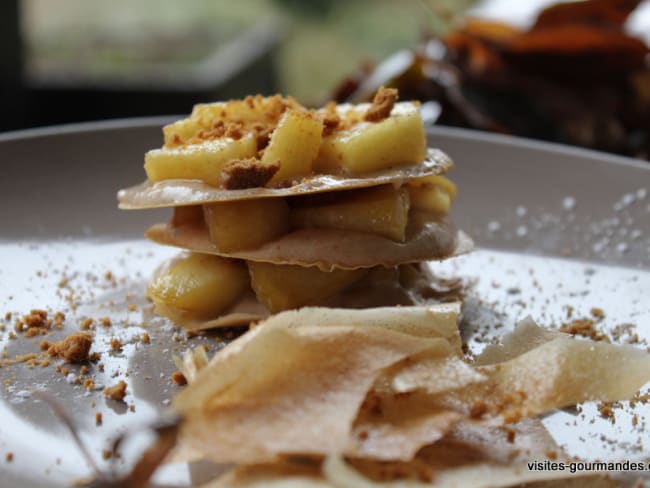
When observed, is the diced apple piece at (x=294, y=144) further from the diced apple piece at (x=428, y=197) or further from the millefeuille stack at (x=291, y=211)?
the diced apple piece at (x=428, y=197)

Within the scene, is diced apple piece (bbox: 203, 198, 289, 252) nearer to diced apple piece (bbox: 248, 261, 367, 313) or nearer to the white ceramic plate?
diced apple piece (bbox: 248, 261, 367, 313)

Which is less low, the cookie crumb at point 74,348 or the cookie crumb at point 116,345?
the cookie crumb at point 74,348

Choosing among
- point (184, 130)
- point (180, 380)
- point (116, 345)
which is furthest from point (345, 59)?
point (180, 380)

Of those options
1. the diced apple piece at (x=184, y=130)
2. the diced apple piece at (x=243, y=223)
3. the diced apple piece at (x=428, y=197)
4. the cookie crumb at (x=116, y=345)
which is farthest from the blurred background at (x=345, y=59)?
the cookie crumb at (x=116, y=345)

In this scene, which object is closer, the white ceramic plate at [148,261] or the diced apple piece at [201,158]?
the white ceramic plate at [148,261]

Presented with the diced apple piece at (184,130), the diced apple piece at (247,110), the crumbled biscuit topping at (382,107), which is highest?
the crumbled biscuit topping at (382,107)

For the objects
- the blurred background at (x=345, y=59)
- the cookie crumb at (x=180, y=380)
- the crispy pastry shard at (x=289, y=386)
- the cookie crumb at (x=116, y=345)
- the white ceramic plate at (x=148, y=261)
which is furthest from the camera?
the blurred background at (x=345, y=59)

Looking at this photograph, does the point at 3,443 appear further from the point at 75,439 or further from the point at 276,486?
the point at 276,486
